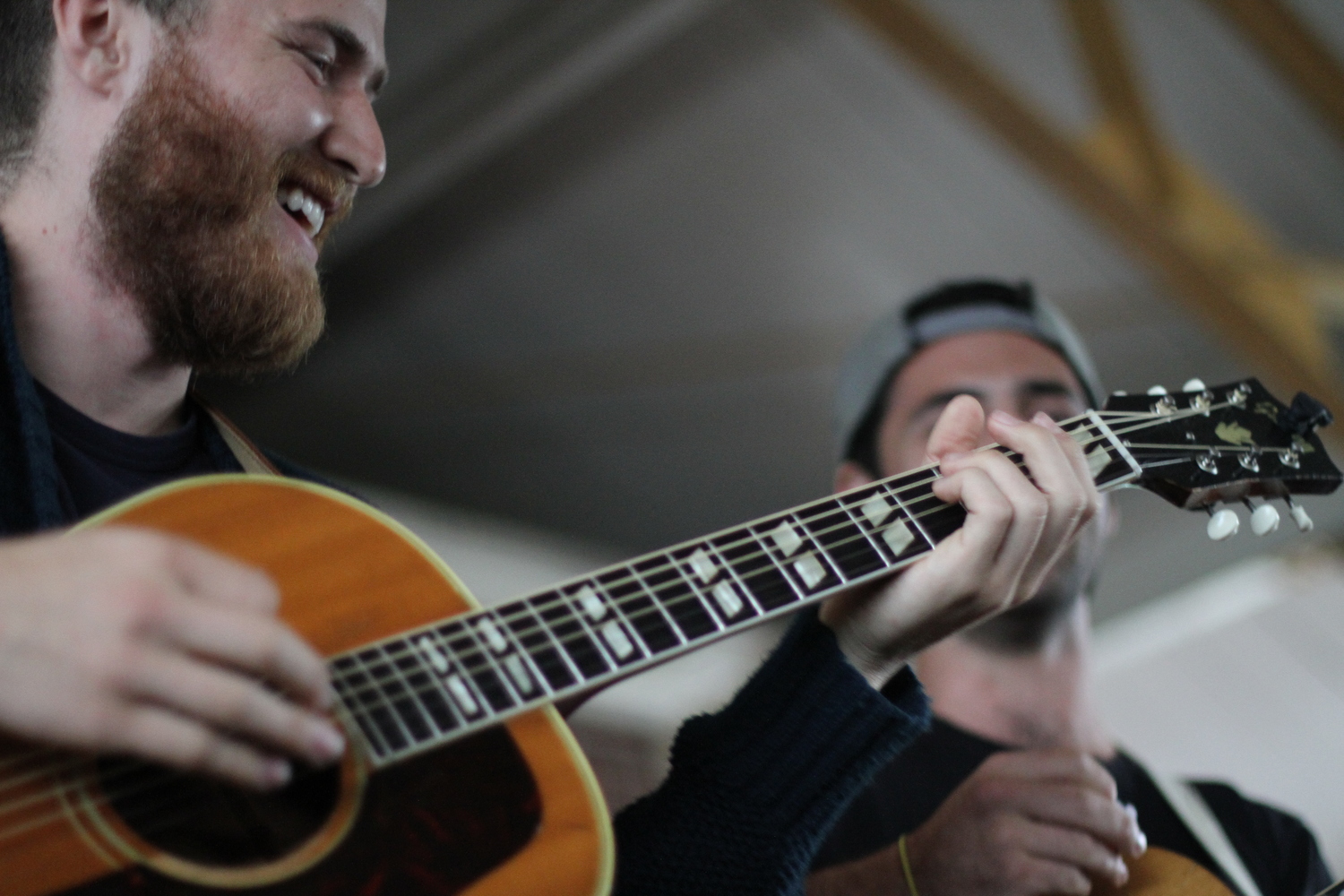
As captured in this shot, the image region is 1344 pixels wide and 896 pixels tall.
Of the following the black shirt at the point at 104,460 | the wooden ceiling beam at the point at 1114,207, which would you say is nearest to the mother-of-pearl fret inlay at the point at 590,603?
Answer: the black shirt at the point at 104,460

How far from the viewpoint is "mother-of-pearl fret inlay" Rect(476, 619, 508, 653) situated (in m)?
0.88

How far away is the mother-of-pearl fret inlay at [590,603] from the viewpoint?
0.94m

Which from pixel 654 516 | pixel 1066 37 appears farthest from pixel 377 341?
pixel 1066 37

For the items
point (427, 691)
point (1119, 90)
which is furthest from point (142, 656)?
point (1119, 90)

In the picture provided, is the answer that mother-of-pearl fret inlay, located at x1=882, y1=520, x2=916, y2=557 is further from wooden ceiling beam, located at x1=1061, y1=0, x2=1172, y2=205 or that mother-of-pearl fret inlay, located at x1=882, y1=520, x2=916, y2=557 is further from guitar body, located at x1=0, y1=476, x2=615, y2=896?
wooden ceiling beam, located at x1=1061, y1=0, x2=1172, y2=205

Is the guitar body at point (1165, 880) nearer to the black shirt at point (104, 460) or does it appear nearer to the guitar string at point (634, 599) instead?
the guitar string at point (634, 599)

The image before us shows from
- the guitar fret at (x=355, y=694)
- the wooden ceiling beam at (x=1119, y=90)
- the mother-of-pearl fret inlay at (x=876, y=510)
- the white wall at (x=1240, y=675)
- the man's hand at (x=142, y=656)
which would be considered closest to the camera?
the man's hand at (x=142, y=656)

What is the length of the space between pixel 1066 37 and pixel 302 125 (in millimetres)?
3403

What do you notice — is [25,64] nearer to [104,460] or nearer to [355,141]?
[355,141]

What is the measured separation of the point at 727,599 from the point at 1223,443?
0.65 metres

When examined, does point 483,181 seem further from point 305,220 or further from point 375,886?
point 375,886

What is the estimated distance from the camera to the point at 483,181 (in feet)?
14.1

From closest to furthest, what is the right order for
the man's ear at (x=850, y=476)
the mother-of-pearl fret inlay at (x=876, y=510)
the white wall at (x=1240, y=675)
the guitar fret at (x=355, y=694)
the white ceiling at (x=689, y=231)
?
1. the guitar fret at (x=355, y=694)
2. the mother-of-pearl fret inlay at (x=876, y=510)
3. the man's ear at (x=850, y=476)
4. the white wall at (x=1240, y=675)
5. the white ceiling at (x=689, y=231)

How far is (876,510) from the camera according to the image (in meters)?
1.12
